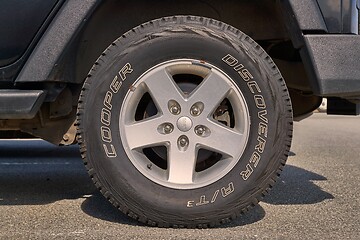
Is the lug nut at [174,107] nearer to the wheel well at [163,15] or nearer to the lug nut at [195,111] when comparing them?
the lug nut at [195,111]

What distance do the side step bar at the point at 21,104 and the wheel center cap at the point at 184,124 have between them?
2.44 feet

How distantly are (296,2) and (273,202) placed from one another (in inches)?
49.4

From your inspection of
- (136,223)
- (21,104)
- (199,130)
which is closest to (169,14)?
(199,130)

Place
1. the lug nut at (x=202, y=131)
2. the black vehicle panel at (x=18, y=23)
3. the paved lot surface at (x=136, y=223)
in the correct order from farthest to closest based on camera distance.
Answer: the black vehicle panel at (x=18, y=23), the lug nut at (x=202, y=131), the paved lot surface at (x=136, y=223)

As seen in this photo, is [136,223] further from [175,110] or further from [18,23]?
[18,23]

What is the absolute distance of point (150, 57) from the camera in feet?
7.70

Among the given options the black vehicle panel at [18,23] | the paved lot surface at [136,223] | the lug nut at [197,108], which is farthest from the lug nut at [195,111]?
the black vehicle panel at [18,23]

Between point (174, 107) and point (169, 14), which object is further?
point (169, 14)

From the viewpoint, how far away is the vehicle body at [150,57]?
2320 mm

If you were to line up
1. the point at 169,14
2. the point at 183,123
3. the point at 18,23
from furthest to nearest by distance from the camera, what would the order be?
the point at 169,14 < the point at 18,23 < the point at 183,123

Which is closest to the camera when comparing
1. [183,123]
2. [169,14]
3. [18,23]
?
[183,123]

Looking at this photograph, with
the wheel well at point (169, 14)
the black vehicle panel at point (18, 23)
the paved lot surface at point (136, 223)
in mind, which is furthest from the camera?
the wheel well at point (169, 14)

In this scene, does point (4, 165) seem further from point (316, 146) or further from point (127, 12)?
point (316, 146)

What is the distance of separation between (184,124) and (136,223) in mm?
562
